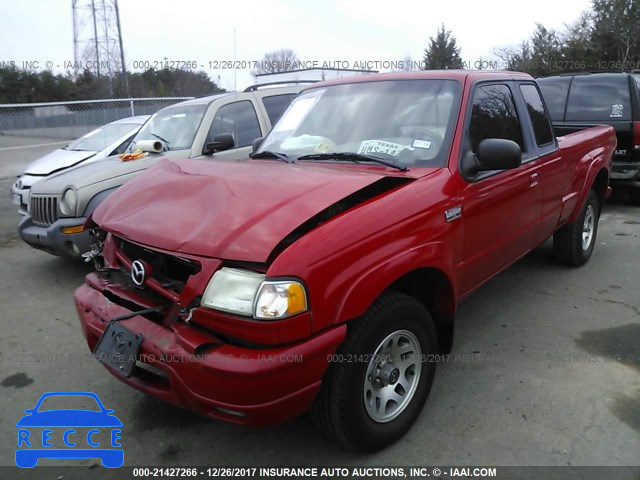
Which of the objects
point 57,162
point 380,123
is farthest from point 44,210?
point 380,123

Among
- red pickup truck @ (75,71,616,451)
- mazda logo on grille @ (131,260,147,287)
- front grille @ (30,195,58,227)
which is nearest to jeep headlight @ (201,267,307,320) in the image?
red pickup truck @ (75,71,616,451)

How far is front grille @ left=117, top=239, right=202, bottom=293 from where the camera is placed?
2.53 metres

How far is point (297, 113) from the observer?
12.8ft

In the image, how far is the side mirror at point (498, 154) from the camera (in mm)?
2982

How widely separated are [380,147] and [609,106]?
580 centimetres

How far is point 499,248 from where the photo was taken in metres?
3.59

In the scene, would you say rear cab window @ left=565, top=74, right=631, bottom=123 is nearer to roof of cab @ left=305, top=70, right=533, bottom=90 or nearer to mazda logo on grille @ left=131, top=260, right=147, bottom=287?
roof of cab @ left=305, top=70, right=533, bottom=90

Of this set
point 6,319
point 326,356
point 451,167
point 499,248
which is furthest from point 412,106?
point 6,319

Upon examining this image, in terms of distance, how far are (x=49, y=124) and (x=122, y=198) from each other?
12.0 m

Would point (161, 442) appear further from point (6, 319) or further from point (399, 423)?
point (6, 319)

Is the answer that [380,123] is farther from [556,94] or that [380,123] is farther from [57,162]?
[57,162]

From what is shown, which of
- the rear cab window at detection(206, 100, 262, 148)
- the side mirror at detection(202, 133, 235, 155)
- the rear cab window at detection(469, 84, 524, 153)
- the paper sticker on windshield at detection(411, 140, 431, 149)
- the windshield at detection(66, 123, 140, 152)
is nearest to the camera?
the paper sticker on windshield at detection(411, 140, 431, 149)

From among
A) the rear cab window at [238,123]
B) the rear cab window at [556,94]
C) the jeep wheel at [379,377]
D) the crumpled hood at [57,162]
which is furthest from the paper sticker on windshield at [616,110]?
the crumpled hood at [57,162]

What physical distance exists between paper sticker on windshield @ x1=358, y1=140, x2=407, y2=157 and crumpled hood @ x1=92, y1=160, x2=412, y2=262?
10.8 inches
